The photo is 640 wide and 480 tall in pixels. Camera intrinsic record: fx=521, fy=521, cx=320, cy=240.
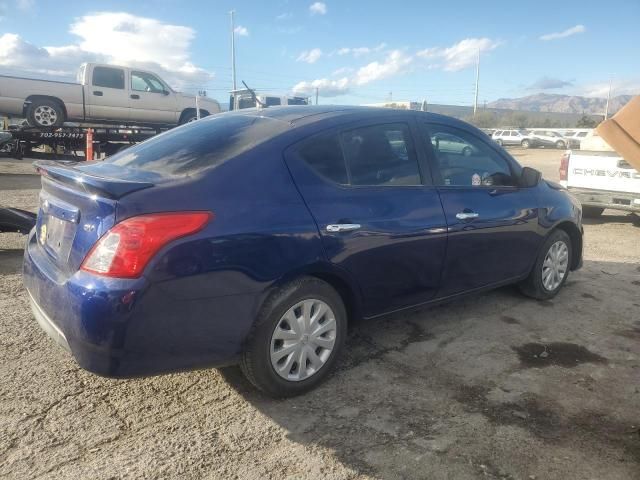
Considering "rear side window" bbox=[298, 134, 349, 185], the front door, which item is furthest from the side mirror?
"rear side window" bbox=[298, 134, 349, 185]

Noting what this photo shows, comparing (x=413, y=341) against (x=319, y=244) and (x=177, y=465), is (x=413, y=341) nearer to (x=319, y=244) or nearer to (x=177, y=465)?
(x=319, y=244)

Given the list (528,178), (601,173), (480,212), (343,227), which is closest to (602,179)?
(601,173)

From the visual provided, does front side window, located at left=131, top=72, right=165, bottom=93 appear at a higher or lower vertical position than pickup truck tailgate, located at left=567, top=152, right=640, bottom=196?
higher

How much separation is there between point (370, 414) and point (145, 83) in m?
13.5

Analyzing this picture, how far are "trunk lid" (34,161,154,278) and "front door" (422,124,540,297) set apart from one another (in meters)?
2.11

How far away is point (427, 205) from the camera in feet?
11.7

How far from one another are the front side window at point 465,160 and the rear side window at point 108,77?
39.3 ft

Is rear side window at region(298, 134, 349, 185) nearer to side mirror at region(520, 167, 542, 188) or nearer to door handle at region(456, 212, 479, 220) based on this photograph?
door handle at region(456, 212, 479, 220)

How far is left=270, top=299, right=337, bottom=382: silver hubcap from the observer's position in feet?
9.57

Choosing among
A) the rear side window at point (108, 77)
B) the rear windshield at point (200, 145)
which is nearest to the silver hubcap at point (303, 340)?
the rear windshield at point (200, 145)

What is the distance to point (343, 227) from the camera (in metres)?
3.05

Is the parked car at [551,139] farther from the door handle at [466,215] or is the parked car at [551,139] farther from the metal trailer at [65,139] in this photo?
the door handle at [466,215]

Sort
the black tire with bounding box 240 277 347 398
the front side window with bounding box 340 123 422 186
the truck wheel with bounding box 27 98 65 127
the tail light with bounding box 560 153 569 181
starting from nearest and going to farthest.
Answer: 1. the black tire with bounding box 240 277 347 398
2. the front side window with bounding box 340 123 422 186
3. the tail light with bounding box 560 153 569 181
4. the truck wheel with bounding box 27 98 65 127

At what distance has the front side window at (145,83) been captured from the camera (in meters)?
14.0
